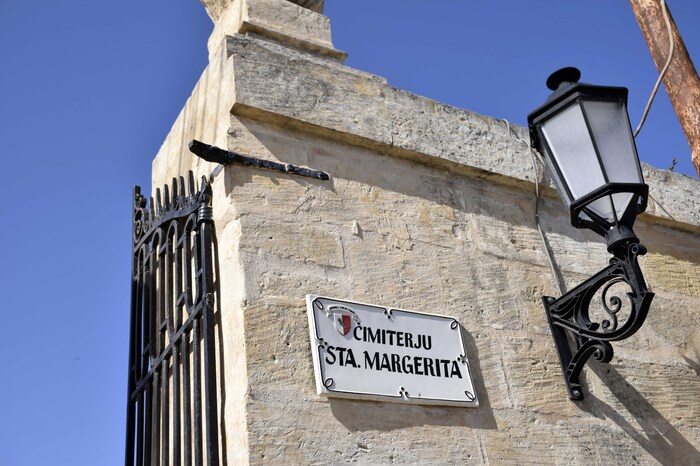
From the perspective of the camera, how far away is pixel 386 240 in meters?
2.96

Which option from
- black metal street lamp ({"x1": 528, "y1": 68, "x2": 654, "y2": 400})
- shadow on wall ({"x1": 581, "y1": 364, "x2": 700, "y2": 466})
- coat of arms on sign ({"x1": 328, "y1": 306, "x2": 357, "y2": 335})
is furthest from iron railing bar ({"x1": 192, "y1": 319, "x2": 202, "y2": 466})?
shadow on wall ({"x1": 581, "y1": 364, "x2": 700, "y2": 466})

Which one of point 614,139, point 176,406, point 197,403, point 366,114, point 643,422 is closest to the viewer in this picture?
point 197,403

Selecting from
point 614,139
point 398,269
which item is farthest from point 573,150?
point 398,269

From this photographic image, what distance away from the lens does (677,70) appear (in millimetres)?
4188

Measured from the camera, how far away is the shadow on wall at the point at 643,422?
297 cm

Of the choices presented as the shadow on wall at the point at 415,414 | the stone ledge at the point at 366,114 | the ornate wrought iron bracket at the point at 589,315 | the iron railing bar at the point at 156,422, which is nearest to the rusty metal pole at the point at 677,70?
the stone ledge at the point at 366,114

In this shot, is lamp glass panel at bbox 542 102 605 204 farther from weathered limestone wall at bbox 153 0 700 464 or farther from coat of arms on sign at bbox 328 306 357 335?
coat of arms on sign at bbox 328 306 357 335

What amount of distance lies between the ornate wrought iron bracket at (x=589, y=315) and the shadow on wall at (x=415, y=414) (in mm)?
402

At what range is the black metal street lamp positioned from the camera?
8.36 feet

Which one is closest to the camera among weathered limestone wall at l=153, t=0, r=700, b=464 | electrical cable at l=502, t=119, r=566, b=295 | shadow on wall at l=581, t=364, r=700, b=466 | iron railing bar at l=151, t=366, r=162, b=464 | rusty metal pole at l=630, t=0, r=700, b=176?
weathered limestone wall at l=153, t=0, r=700, b=464

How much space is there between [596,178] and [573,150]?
15 cm

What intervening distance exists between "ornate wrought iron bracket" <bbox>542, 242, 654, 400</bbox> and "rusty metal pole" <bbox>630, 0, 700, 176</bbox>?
4.56 ft

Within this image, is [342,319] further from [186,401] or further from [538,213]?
[538,213]

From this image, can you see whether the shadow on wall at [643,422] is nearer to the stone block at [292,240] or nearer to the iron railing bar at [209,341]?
the stone block at [292,240]
